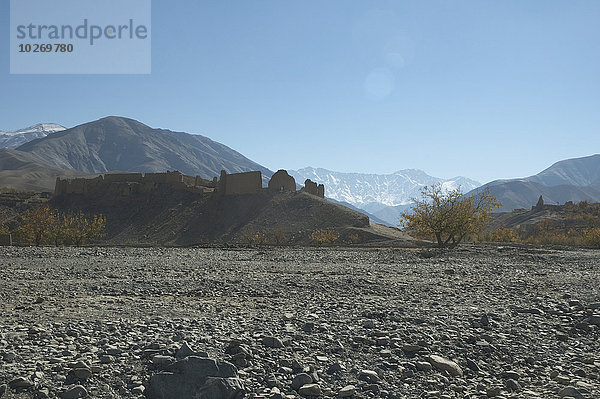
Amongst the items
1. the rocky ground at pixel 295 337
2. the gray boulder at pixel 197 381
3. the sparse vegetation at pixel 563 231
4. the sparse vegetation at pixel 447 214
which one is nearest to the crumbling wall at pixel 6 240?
the rocky ground at pixel 295 337

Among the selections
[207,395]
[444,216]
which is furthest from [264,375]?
[444,216]

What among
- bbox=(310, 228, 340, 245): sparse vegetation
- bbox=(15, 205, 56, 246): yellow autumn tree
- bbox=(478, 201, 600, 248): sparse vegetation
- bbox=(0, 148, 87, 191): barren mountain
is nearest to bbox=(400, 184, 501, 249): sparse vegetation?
bbox=(310, 228, 340, 245): sparse vegetation

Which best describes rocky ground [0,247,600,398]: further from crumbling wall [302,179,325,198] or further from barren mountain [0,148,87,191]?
barren mountain [0,148,87,191]

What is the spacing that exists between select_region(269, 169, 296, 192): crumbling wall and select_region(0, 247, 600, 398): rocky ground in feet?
133

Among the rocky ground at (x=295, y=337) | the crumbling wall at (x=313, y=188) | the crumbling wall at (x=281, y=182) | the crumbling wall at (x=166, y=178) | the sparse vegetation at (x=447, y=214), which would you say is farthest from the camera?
the crumbling wall at (x=166, y=178)

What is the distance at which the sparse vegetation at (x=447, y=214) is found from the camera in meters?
24.4

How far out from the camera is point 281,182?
2101 inches

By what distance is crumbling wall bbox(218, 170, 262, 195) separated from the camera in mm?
50531

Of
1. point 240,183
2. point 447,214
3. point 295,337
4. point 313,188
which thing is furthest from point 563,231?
point 295,337

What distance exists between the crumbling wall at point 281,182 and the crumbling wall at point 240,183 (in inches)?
77.7

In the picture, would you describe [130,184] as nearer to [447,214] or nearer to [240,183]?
[240,183]

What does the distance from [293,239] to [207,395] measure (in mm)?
34800

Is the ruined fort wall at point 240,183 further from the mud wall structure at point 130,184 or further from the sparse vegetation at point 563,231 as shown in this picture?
the sparse vegetation at point 563,231

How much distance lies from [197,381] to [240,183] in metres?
46.2
